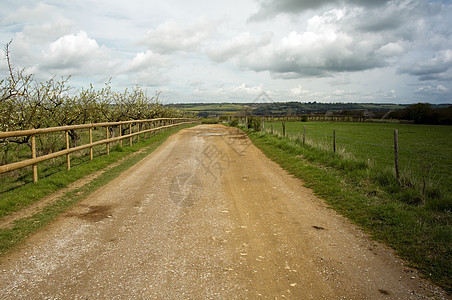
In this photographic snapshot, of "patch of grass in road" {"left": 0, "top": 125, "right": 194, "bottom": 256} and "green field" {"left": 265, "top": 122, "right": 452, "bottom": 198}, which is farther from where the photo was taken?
"green field" {"left": 265, "top": 122, "right": 452, "bottom": 198}

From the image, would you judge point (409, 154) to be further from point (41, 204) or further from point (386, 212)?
point (41, 204)

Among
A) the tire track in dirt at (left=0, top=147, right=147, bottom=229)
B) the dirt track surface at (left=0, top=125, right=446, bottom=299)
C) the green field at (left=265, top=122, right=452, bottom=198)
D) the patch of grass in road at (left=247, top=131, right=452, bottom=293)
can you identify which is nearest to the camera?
the dirt track surface at (left=0, top=125, right=446, bottom=299)

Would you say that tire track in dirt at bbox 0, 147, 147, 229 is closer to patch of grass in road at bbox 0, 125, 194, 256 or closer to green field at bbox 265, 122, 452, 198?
patch of grass in road at bbox 0, 125, 194, 256

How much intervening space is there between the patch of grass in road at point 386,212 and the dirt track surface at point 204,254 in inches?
12.6

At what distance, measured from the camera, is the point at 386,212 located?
5383mm

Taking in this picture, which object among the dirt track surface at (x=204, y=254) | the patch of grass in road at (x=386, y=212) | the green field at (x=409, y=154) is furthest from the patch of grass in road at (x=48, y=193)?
the green field at (x=409, y=154)

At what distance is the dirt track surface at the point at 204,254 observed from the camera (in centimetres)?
310

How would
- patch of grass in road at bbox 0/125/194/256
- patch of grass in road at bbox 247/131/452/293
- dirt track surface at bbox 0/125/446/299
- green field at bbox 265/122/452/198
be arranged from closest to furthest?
dirt track surface at bbox 0/125/446/299
patch of grass in road at bbox 247/131/452/293
patch of grass in road at bbox 0/125/194/256
green field at bbox 265/122/452/198

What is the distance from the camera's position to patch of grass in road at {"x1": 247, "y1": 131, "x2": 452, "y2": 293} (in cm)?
385

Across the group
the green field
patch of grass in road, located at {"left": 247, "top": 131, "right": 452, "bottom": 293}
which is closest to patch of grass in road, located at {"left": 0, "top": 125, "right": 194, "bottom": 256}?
patch of grass in road, located at {"left": 247, "top": 131, "right": 452, "bottom": 293}

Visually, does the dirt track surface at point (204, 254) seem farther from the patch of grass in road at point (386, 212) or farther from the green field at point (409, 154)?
→ the green field at point (409, 154)

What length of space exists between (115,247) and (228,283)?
190cm

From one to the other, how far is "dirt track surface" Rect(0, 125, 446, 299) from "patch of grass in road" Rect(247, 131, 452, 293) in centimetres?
32

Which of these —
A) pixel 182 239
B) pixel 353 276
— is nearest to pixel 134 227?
pixel 182 239
